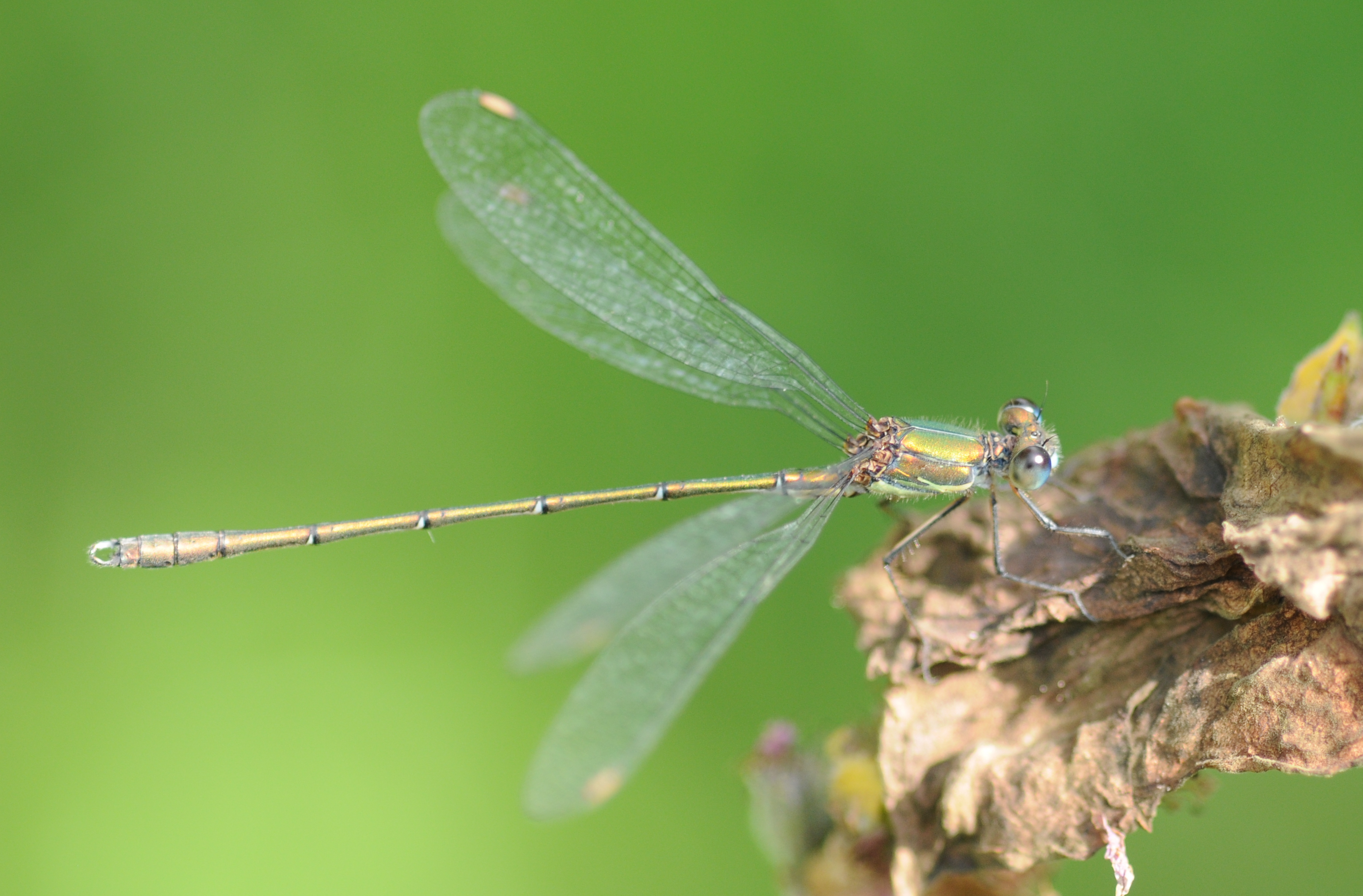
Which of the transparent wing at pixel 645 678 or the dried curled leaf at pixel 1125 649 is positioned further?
the transparent wing at pixel 645 678

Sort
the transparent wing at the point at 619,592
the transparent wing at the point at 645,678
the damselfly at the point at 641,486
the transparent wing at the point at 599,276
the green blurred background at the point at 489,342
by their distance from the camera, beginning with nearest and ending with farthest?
the transparent wing at the point at 645,678, the damselfly at the point at 641,486, the transparent wing at the point at 619,592, the transparent wing at the point at 599,276, the green blurred background at the point at 489,342

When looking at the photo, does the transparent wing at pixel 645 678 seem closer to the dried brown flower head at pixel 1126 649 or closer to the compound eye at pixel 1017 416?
the dried brown flower head at pixel 1126 649

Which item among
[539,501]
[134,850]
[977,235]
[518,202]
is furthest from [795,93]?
[134,850]

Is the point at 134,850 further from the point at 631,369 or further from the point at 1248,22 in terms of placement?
the point at 1248,22

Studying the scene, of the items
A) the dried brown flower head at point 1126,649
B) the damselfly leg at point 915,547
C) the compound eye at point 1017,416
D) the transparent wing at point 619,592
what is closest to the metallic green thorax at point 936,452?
the compound eye at point 1017,416

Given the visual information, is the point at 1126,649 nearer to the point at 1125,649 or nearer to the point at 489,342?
the point at 1125,649

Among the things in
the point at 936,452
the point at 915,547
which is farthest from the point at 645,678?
the point at 936,452
